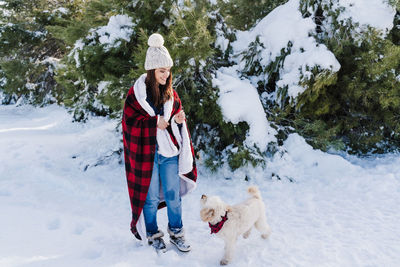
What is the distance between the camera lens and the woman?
246 cm

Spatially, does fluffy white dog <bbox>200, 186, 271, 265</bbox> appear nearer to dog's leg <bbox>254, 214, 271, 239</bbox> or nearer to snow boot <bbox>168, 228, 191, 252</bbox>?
dog's leg <bbox>254, 214, 271, 239</bbox>

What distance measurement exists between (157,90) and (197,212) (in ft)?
6.86

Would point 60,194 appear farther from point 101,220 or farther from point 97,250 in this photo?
point 97,250

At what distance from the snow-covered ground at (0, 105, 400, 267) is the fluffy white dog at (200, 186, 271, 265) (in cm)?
25

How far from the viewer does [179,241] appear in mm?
2812

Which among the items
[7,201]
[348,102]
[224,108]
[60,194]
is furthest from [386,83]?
[7,201]

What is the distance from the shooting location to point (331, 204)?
3.89 metres

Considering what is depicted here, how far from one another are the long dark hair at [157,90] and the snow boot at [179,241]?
135 cm

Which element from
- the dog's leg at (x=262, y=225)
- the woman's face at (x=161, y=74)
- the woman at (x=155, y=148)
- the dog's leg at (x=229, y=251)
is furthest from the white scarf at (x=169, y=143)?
the dog's leg at (x=262, y=225)

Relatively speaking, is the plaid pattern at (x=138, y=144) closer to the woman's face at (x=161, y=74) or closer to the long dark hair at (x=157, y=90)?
the long dark hair at (x=157, y=90)

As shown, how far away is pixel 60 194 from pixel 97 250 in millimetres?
1914

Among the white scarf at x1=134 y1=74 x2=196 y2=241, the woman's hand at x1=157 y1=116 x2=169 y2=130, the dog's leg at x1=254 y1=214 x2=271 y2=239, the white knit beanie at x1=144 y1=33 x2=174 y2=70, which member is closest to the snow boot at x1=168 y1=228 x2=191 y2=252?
the white scarf at x1=134 y1=74 x2=196 y2=241

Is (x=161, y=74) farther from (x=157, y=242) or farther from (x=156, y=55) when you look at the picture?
(x=157, y=242)

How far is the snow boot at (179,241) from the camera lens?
2764 mm
